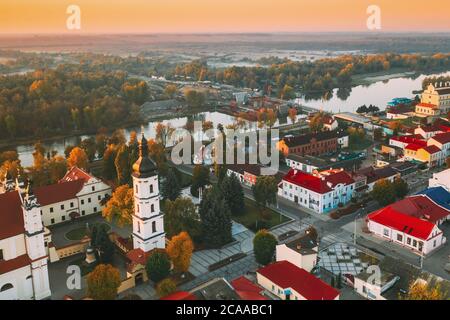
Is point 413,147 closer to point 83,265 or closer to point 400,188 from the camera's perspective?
point 400,188

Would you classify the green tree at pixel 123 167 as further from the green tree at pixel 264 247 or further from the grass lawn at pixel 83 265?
the green tree at pixel 264 247

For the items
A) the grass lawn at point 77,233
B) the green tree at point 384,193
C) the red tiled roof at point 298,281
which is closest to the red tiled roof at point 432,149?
the green tree at point 384,193

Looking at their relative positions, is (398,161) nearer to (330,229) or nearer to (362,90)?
(330,229)

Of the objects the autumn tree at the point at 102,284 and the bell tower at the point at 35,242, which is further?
the bell tower at the point at 35,242

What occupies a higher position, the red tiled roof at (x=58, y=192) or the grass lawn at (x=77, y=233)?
the red tiled roof at (x=58, y=192)

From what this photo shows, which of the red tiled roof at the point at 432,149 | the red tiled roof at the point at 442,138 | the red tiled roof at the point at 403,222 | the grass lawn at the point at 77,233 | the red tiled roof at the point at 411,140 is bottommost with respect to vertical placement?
the grass lawn at the point at 77,233

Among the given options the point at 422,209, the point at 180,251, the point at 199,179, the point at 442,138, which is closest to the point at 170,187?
the point at 199,179
